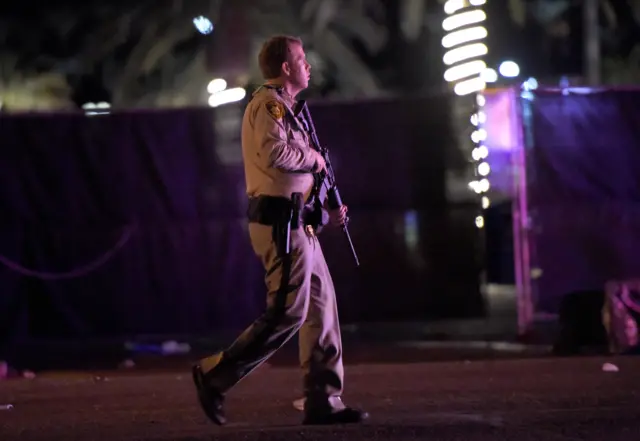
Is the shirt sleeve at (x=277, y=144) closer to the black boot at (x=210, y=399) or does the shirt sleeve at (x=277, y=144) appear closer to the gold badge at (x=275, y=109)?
the gold badge at (x=275, y=109)

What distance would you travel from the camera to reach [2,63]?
1812cm

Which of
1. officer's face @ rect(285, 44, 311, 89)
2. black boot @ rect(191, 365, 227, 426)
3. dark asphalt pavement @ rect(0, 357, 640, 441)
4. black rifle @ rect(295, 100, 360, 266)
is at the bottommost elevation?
dark asphalt pavement @ rect(0, 357, 640, 441)

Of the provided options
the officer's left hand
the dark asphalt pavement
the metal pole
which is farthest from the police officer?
the metal pole

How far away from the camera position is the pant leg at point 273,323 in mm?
4852

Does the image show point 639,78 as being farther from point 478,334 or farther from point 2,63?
point 2,63

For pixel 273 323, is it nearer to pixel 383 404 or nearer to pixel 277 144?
pixel 277 144

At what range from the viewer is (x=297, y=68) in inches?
202

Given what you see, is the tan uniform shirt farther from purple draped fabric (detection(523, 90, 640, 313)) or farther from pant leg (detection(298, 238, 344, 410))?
purple draped fabric (detection(523, 90, 640, 313))

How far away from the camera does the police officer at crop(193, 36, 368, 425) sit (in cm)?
486

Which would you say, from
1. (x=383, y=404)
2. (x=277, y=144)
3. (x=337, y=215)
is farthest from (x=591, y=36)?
(x=277, y=144)

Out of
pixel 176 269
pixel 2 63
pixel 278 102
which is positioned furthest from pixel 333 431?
pixel 2 63

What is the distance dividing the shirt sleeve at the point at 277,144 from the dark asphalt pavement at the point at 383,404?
1368 millimetres

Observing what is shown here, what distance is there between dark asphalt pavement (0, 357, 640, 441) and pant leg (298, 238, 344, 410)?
0.19 metres

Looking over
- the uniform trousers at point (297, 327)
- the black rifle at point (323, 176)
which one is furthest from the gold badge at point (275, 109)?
the uniform trousers at point (297, 327)
